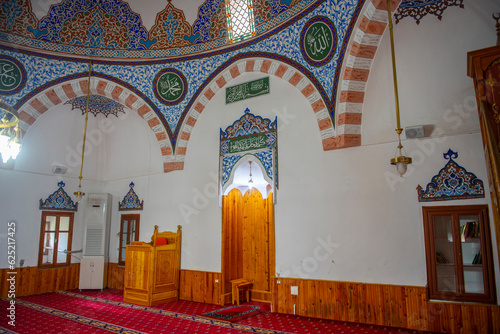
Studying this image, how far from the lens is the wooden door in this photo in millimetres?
5621

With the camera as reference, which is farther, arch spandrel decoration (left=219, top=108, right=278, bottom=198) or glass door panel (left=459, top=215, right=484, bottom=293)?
arch spandrel decoration (left=219, top=108, right=278, bottom=198)

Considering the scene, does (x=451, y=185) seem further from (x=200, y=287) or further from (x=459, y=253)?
(x=200, y=287)

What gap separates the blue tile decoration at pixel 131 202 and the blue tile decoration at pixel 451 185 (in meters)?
4.88

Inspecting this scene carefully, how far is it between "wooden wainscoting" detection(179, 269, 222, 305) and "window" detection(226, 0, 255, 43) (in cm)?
379

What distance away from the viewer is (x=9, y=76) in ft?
18.9

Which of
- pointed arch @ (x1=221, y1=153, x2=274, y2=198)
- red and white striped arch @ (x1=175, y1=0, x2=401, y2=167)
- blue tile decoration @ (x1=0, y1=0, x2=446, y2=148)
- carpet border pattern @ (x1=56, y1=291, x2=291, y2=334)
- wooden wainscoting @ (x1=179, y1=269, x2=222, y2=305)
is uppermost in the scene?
blue tile decoration @ (x1=0, y1=0, x2=446, y2=148)

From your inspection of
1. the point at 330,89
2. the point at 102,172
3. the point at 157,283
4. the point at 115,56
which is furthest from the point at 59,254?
the point at 330,89

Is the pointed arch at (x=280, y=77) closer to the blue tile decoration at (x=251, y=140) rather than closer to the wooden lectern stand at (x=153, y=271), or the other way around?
the blue tile decoration at (x=251, y=140)

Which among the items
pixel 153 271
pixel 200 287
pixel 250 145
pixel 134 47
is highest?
pixel 134 47

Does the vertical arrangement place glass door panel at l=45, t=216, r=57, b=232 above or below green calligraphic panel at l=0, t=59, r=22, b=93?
below

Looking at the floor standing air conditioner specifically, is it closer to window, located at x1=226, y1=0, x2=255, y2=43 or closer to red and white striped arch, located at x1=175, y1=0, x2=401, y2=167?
window, located at x1=226, y1=0, x2=255, y2=43

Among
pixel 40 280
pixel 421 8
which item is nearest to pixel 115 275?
pixel 40 280

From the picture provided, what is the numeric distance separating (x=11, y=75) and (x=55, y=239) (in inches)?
118

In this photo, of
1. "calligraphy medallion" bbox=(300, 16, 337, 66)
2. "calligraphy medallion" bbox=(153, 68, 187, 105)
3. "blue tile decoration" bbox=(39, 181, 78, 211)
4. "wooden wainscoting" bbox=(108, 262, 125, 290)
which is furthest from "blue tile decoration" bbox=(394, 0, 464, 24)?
"blue tile decoration" bbox=(39, 181, 78, 211)
